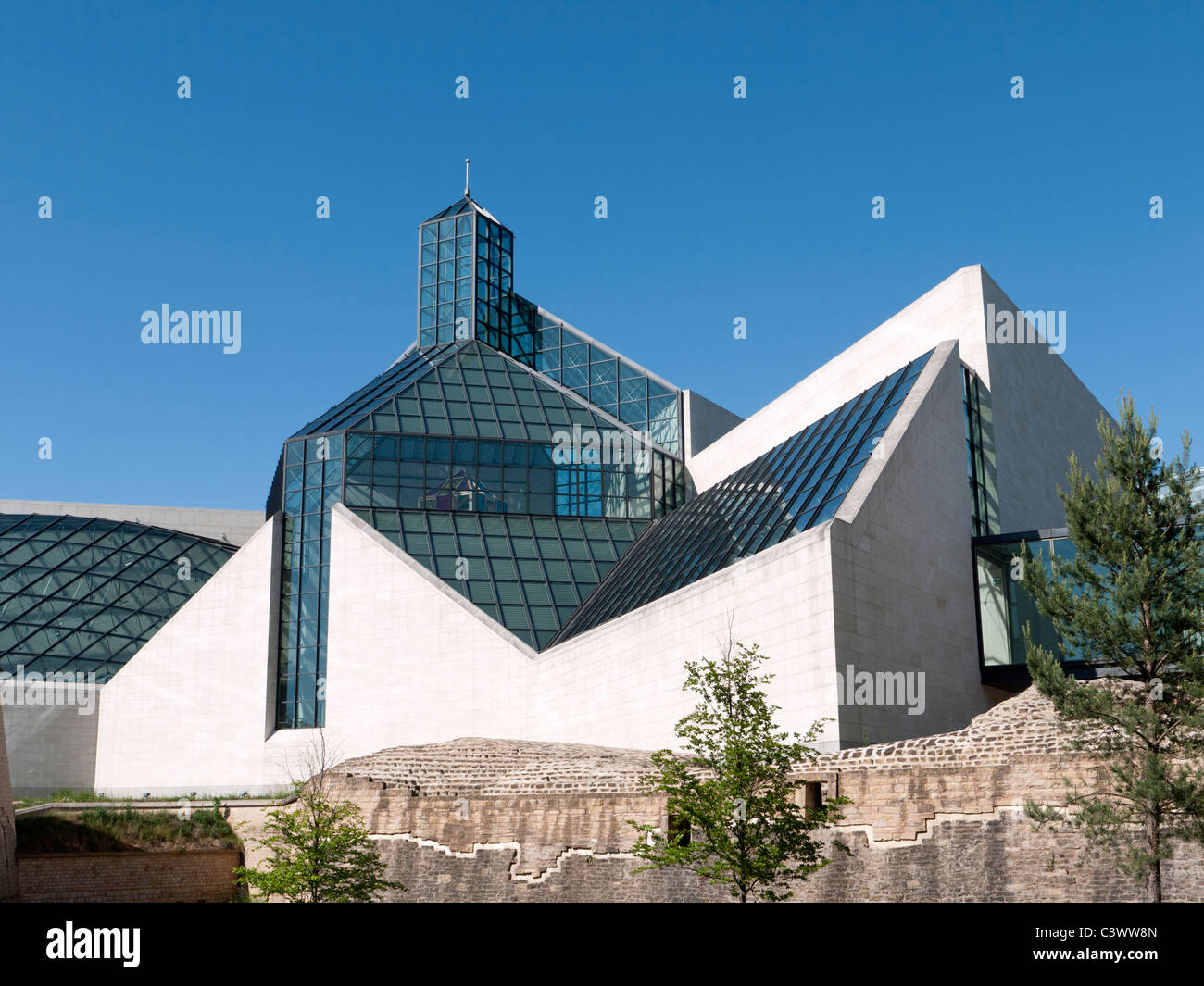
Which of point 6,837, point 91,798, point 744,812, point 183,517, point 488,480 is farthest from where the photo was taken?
point 183,517

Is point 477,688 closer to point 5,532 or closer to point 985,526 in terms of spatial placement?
point 985,526

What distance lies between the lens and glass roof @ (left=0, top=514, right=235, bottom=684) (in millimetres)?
53219

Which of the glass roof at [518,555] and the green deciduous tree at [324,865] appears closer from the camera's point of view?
the green deciduous tree at [324,865]

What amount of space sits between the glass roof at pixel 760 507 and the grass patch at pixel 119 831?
13032 millimetres

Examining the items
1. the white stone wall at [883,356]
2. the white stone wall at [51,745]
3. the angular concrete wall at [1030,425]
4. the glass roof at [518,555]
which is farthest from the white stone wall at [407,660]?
the angular concrete wall at [1030,425]

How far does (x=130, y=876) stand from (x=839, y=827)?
21.8 m

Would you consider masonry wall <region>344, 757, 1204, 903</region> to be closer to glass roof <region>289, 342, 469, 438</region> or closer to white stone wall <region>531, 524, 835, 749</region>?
white stone wall <region>531, 524, 835, 749</region>

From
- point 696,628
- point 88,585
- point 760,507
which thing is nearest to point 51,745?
point 88,585

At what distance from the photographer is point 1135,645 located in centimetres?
2034

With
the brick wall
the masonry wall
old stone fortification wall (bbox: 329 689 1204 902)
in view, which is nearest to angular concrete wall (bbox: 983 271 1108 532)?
old stone fortification wall (bbox: 329 689 1204 902)

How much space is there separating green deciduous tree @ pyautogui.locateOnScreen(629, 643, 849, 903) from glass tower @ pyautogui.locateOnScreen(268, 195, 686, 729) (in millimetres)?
19623

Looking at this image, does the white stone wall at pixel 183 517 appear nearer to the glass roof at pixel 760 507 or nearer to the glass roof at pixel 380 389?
the glass roof at pixel 380 389

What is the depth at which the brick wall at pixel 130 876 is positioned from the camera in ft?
107

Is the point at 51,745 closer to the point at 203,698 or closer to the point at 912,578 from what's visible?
the point at 203,698
